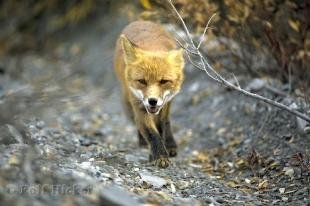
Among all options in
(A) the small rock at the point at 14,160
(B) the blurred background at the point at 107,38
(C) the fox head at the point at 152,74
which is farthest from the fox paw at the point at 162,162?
(A) the small rock at the point at 14,160

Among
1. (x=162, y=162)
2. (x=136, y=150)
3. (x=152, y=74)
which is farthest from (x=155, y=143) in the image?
(x=136, y=150)

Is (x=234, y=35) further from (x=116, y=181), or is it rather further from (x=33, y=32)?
(x=33, y=32)

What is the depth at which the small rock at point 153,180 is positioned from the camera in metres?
5.04

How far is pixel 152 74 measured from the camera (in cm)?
574

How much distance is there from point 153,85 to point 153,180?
3.45 feet

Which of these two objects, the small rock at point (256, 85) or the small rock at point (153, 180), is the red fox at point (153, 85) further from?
the small rock at point (256, 85)

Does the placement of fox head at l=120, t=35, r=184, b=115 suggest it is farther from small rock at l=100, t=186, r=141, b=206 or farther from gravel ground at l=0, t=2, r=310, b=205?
small rock at l=100, t=186, r=141, b=206

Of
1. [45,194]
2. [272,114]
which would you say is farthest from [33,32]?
[45,194]

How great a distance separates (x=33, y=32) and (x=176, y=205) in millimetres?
8689

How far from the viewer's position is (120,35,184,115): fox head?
18.5 feet

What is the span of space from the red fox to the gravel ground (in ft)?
0.90

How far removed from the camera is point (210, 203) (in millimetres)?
4785

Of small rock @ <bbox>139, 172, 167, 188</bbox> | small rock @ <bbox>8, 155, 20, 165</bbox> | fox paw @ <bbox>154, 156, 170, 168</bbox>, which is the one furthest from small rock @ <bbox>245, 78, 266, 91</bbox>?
small rock @ <bbox>8, 155, 20, 165</bbox>

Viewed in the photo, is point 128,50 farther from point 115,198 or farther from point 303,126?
point 115,198
